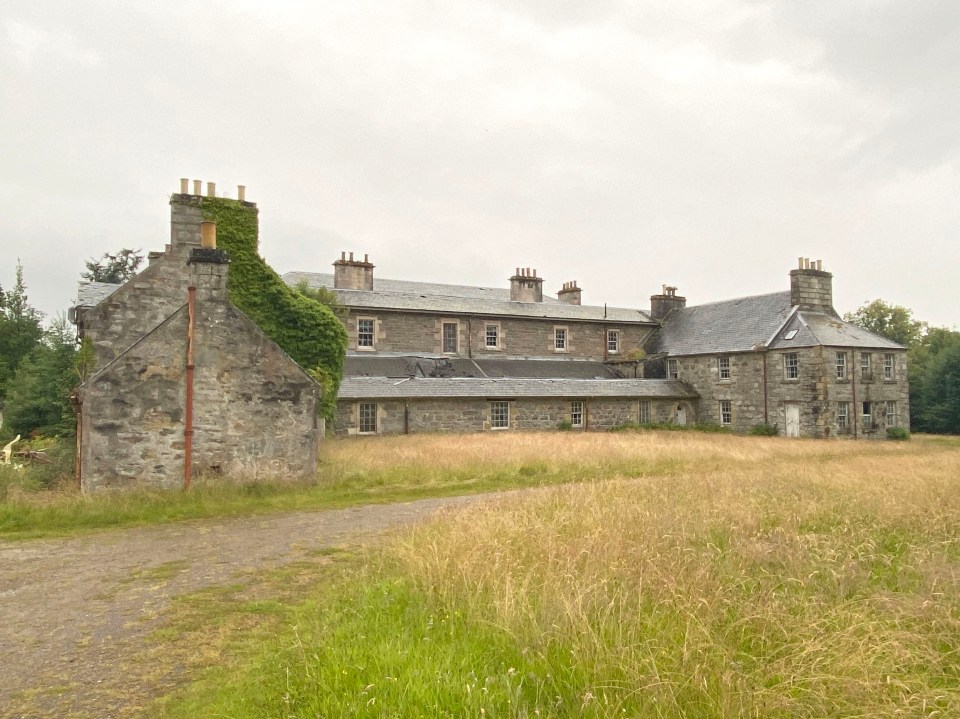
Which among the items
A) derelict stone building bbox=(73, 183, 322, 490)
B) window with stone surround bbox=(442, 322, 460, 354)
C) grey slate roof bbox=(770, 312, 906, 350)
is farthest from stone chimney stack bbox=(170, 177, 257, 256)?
grey slate roof bbox=(770, 312, 906, 350)

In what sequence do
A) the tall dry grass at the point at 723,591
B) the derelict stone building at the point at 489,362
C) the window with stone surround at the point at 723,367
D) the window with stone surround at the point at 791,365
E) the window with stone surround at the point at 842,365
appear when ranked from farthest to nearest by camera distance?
the window with stone surround at the point at 723,367, the window with stone surround at the point at 791,365, the window with stone surround at the point at 842,365, the derelict stone building at the point at 489,362, the tall dry grass at the point at 723,591

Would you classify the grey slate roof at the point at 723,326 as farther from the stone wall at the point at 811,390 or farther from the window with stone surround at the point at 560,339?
the window with stone surround at the point at 560,339

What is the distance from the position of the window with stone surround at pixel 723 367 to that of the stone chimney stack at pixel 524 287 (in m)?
12.0

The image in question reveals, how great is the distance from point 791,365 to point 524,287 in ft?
54.5

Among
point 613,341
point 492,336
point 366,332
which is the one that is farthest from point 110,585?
point 613,341

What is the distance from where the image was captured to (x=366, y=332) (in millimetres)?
34719

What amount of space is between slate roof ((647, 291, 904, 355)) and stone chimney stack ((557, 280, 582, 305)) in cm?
655

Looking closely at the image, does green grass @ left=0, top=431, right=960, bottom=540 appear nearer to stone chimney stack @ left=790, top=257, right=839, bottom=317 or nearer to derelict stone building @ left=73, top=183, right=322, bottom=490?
derelict stone building @ left=73, top=183, right=322, bottom=490

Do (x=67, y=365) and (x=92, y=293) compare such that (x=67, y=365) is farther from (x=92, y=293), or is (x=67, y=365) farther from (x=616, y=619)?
(x=616, y=619)

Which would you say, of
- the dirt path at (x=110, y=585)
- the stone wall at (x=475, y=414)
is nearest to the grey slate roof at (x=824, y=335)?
the stone wall at (x=475, y=414)

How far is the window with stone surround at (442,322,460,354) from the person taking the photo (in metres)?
36.7

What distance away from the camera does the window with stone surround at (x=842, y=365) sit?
105ft

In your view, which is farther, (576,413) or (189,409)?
(576,413)

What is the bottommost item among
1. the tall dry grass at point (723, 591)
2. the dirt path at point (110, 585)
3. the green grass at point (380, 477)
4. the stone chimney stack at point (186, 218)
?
the dirt path at point (110, 585)
